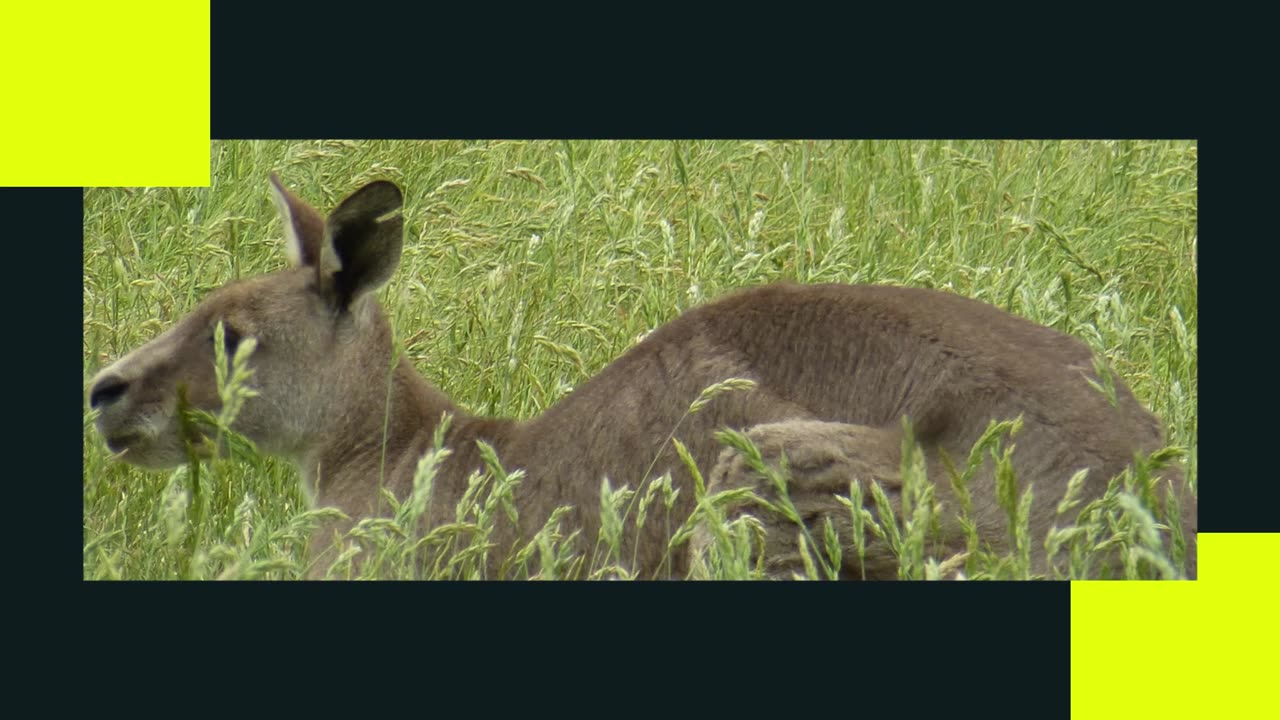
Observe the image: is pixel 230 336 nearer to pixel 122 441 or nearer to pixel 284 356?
pixel 284 356

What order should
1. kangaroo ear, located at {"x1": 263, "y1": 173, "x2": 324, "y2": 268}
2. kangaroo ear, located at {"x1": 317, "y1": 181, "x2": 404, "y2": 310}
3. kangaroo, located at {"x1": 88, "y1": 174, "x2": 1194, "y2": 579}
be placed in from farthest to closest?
kangaroo ear, located at {"x1": 263, "y1": 173, "x2": 324, "y2": 268} < kangaroo ear, located at {"x1": 317, "y1": 181, "x2": 404, "y2": 310} < kangaroo, located at {"x1": 88, "y1": 174, "x2": 1194, "y2": 579}

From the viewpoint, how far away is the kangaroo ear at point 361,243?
6.62 meters

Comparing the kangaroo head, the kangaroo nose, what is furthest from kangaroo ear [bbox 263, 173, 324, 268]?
the kangaroo nose

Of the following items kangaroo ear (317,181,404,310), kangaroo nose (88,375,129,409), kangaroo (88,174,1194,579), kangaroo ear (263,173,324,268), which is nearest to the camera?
kangaroo (88,174,1194,579)

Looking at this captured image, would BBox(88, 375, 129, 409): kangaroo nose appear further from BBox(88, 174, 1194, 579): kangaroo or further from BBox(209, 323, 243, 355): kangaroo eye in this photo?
BBox(209, 323, 243, 355): kangaroo eye

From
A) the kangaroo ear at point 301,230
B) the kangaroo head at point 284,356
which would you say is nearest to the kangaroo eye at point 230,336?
the kangaroo head at point 284,356

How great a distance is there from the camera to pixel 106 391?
6.88m

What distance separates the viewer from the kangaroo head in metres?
6.91

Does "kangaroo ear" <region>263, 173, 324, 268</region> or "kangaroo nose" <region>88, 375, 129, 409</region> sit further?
"kangaroo ear" <region>263, 173, 324, 268</region>

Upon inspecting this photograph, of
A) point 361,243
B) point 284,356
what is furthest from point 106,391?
point 361,243

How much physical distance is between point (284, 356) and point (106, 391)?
568mm

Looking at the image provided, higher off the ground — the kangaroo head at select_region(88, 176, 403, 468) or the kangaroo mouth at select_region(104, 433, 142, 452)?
the kangaroo head at select_region(88, 176, 403, 468)

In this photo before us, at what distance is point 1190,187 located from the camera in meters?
6.43

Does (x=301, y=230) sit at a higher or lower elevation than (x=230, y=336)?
higher
